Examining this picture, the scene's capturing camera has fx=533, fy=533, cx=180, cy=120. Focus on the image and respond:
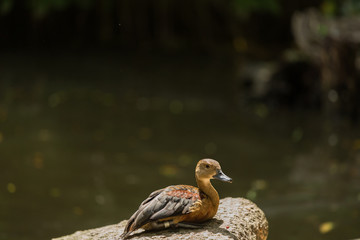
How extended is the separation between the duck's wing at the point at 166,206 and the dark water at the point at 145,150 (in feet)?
5.87

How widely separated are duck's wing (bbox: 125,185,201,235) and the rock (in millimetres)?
109

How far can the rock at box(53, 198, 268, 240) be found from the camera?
2729mm

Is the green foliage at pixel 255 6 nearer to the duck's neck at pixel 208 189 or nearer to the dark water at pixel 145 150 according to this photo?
the dark water at pixel 145 150

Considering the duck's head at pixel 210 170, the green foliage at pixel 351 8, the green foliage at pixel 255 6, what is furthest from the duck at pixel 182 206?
the green foliage at pixel 255 6

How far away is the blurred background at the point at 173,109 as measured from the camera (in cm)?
520

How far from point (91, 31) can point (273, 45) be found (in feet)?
15.1

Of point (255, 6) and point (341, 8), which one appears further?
point (255, 6)

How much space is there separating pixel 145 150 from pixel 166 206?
4.13 meters

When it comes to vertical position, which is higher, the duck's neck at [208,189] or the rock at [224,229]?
the duck's neck at [208,189]

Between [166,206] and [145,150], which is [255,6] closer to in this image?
[145,150]

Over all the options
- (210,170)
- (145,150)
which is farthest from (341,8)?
(210,170)

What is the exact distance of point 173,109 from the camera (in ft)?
28.7

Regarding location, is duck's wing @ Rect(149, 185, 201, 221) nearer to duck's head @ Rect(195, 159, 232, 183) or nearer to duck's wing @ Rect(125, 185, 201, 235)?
duck's wing @ Rect(125, 185, 201, 235)

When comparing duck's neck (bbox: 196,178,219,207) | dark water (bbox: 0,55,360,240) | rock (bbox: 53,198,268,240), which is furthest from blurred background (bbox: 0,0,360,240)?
duck's neck (bbox: 196,178,219,207)
